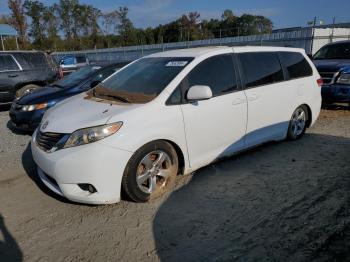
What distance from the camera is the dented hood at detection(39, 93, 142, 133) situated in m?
3.53

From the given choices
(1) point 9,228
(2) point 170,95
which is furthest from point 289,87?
(1) point 9,228

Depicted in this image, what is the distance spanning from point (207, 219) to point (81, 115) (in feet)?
5.97

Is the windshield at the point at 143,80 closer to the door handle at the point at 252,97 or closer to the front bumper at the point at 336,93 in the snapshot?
the door handle at the point at 252,97

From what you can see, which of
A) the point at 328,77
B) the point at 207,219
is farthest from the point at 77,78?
the point at 328,77

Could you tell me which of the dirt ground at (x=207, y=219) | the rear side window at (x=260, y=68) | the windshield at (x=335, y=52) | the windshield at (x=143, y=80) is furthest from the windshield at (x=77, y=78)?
the windshield at (x=335, y=52)

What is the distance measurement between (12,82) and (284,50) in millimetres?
7736

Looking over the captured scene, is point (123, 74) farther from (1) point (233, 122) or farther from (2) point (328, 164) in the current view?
(2) point (328, 164)

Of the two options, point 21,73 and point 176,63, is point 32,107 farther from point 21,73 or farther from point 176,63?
point 21,73

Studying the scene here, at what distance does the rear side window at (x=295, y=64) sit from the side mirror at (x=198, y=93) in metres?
2.24

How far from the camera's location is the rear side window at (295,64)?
18.1 ft

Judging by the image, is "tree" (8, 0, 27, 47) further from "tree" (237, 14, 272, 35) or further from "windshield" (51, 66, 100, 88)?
"windshield" (51, 66, 100, 88)

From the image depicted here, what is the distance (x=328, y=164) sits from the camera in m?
4.80

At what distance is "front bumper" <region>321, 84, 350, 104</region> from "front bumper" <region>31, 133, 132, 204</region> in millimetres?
6381

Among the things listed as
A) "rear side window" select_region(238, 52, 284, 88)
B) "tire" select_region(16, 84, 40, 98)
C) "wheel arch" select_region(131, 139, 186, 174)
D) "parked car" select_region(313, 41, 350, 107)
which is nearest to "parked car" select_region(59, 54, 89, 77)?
"tire" select_region(16, 84, 40, 98)
